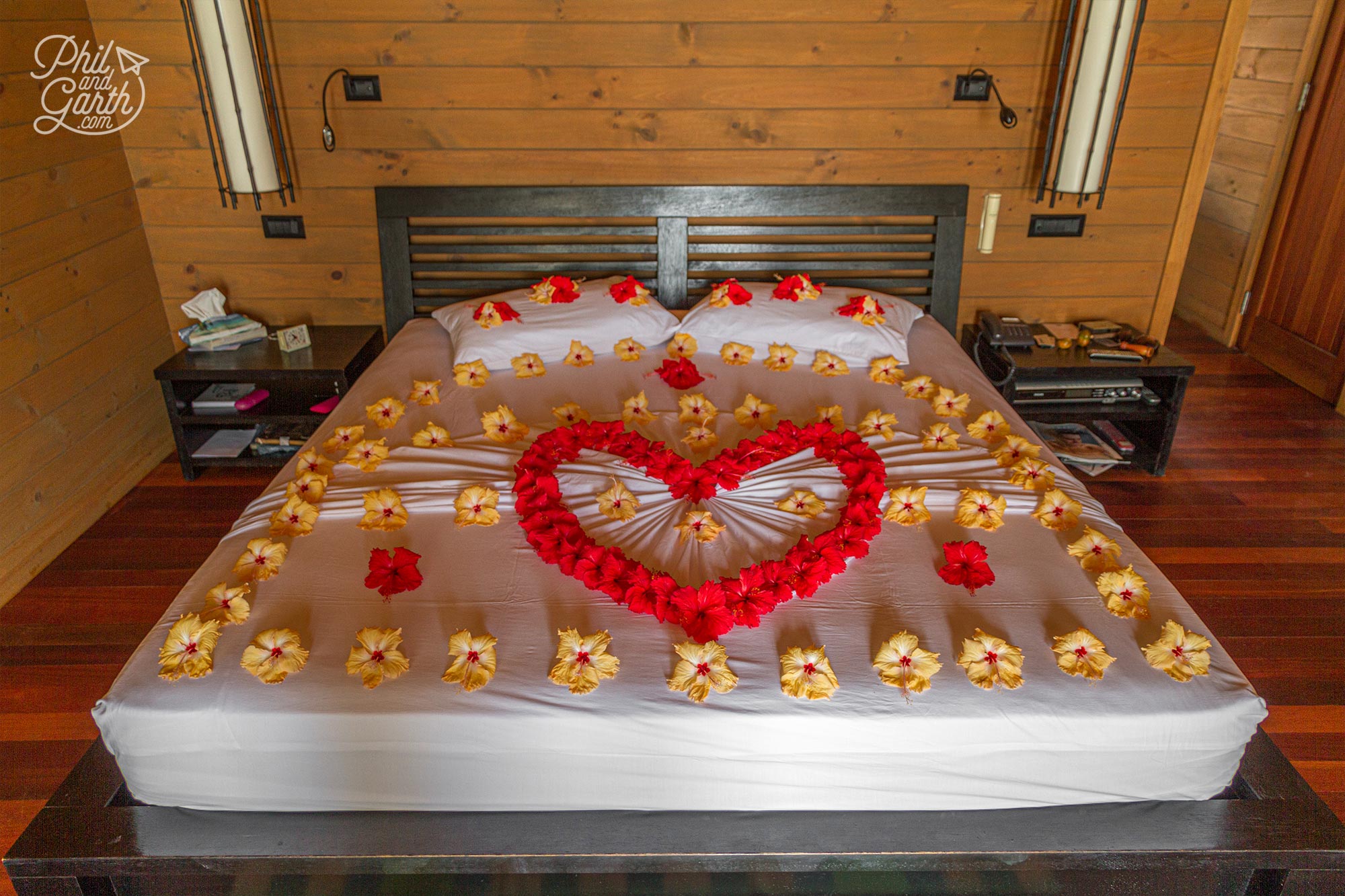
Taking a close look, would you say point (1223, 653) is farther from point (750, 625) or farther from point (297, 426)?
point (297, 426)

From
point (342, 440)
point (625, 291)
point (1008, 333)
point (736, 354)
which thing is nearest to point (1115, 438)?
point (1008, 333)

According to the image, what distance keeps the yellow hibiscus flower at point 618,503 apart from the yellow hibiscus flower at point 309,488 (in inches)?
25.3

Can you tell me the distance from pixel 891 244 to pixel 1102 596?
1693 mm

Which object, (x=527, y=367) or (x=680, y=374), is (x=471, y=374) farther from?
(x=680, y=374)

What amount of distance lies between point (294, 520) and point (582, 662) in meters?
0.80

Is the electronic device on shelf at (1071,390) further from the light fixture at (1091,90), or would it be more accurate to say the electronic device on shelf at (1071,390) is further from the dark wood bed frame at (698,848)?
the dark wood bed frame at (698,848)

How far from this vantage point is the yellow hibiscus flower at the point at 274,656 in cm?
149

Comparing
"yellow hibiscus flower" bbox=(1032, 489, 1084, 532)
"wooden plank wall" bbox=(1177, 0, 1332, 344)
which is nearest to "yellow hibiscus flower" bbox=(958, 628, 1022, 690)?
"yellow hibiscus flower" bbox=(1032, 489, 1084, 532)

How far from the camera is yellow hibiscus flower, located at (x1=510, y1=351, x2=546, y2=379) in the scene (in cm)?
262

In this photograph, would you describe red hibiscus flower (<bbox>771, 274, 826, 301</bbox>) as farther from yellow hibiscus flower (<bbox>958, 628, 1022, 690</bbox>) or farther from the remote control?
yellow hibiscus flower (<bbox>958, 628, 1022, 690</bbox>)

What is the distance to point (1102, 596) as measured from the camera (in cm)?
168

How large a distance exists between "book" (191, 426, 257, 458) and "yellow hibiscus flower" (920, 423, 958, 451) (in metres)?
2.29

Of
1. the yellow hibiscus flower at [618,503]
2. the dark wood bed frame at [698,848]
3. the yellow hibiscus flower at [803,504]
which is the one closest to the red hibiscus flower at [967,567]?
the yellow hibiscus flower at [803,504]

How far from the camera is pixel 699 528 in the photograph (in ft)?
6.04
